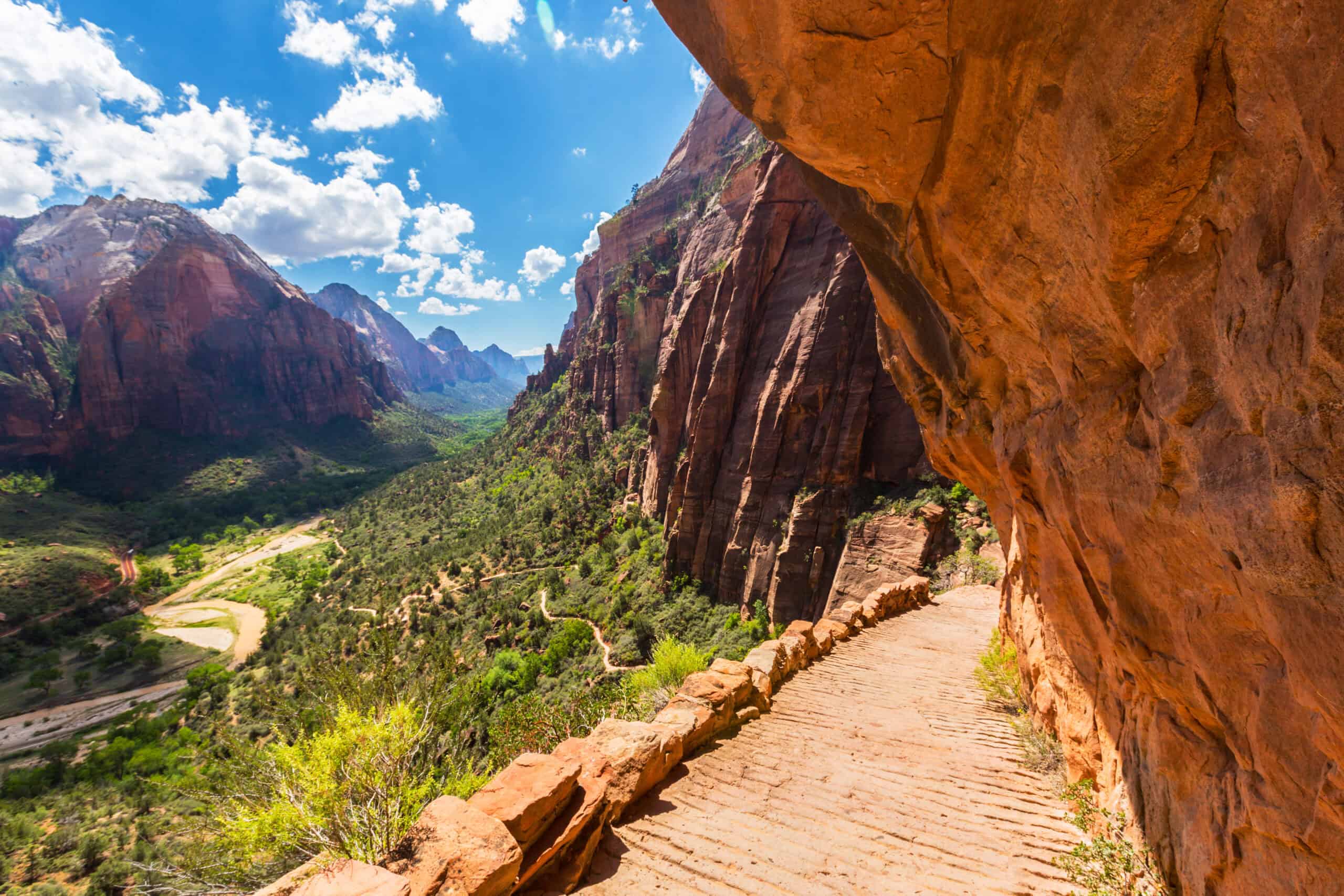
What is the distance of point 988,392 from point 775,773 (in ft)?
18.2

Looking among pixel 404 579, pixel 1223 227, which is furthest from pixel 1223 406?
pixel 404 579

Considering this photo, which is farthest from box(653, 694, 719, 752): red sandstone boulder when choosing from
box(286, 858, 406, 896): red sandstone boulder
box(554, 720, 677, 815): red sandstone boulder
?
box(286, 858, 406, 896): red sandstone boulder

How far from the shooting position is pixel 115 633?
44.0 m

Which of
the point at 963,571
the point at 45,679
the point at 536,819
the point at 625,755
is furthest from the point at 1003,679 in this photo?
the point at 45,679

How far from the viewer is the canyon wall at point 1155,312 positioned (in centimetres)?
196

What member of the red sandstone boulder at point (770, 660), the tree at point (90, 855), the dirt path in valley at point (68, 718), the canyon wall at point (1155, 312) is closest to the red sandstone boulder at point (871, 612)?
the red sandstone boulder at point (770, 660)

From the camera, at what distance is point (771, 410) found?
25422 millimetres

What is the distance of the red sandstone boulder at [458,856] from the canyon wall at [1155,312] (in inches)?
178

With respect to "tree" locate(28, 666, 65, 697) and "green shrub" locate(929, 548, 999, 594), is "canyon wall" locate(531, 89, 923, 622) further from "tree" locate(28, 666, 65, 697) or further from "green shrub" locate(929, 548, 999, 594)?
"tree" locate(28, 666, 65, 697)

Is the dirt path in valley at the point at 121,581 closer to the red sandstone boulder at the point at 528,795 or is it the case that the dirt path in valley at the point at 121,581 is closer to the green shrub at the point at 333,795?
the green shrub at the point at 333,795

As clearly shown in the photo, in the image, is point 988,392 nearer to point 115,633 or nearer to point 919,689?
point 919,689

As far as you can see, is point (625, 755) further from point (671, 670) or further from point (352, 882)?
point (671, 670)

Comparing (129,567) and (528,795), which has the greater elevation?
(528,795)

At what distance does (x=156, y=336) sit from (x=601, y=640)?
118 metres
